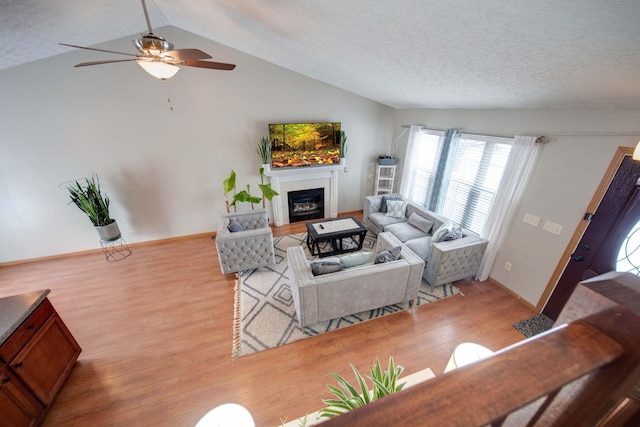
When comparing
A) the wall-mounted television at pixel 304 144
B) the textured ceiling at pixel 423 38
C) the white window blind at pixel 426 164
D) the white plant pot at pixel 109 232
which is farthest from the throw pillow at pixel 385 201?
the white plant pot at pixel 109 232

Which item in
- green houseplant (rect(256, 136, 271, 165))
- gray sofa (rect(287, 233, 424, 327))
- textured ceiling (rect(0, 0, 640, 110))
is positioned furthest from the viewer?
green houseplant (rect(256, 136, 271, 165))

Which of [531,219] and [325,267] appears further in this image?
[531,219]

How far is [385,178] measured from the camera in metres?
5.62

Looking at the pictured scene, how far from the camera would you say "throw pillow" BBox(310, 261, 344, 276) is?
2836 mm

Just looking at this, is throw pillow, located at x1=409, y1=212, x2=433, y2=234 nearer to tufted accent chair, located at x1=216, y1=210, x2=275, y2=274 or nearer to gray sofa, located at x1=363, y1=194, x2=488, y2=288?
gray sofa, located at x1=363, y1=194, x2=488, y2=288

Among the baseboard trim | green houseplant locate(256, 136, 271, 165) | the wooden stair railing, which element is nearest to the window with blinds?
green houseplant locate(256, 136, 271, 165)

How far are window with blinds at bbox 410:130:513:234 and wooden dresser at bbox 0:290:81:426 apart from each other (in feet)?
17.8

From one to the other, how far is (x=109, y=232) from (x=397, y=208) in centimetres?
531

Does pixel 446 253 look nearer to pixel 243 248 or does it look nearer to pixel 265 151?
pixel 243 248

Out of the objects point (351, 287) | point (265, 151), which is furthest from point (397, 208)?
point (265, 151)

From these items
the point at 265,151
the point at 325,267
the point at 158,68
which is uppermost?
the point at 158,68

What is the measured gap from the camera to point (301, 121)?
16.3ft

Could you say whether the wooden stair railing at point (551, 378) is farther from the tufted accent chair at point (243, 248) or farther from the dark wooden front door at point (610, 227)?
the tufted accent chair at point (243, 248)

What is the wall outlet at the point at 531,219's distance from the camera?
3.08 m
